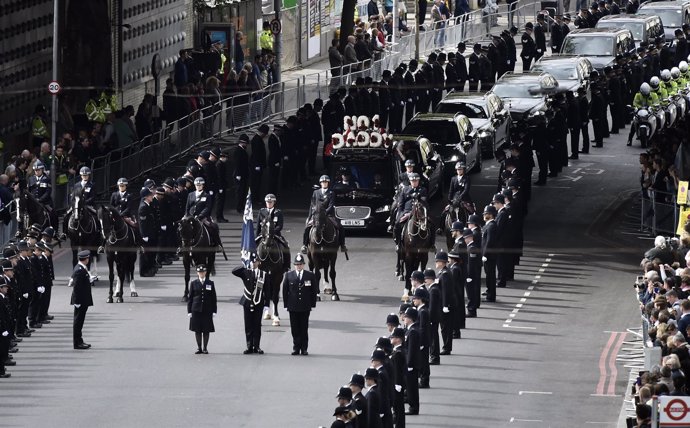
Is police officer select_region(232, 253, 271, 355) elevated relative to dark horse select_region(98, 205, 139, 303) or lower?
lower

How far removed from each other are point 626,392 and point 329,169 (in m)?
13.6

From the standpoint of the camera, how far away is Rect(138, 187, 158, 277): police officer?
3747cm

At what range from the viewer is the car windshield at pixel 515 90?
5106cm

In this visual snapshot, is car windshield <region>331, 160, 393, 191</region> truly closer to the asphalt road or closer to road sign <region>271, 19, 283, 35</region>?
the asphalt road

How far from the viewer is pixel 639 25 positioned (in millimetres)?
60875

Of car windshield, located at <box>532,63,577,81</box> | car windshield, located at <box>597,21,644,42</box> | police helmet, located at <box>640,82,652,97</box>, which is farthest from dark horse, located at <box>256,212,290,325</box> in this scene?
car windshield, located at <box>597,21,644,42</box>

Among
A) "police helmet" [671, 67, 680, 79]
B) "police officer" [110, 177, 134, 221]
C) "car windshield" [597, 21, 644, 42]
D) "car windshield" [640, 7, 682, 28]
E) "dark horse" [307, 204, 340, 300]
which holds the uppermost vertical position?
"car windshield" [640, 7, 682, 28]

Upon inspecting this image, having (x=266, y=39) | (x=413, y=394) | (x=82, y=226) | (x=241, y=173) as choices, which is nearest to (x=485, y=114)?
(x=241, y=173)

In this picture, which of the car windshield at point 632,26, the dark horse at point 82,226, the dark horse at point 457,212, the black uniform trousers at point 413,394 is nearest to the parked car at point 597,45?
the car windshield at point 632,26

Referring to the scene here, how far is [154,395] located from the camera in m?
28.8

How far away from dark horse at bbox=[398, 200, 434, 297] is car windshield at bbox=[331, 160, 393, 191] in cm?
427

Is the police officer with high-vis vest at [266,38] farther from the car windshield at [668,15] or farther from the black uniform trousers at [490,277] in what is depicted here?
the black uniform trousers at [490,277]

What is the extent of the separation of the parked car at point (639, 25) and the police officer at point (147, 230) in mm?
25214

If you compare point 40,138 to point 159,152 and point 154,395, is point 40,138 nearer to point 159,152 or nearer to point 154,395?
point 159,152
